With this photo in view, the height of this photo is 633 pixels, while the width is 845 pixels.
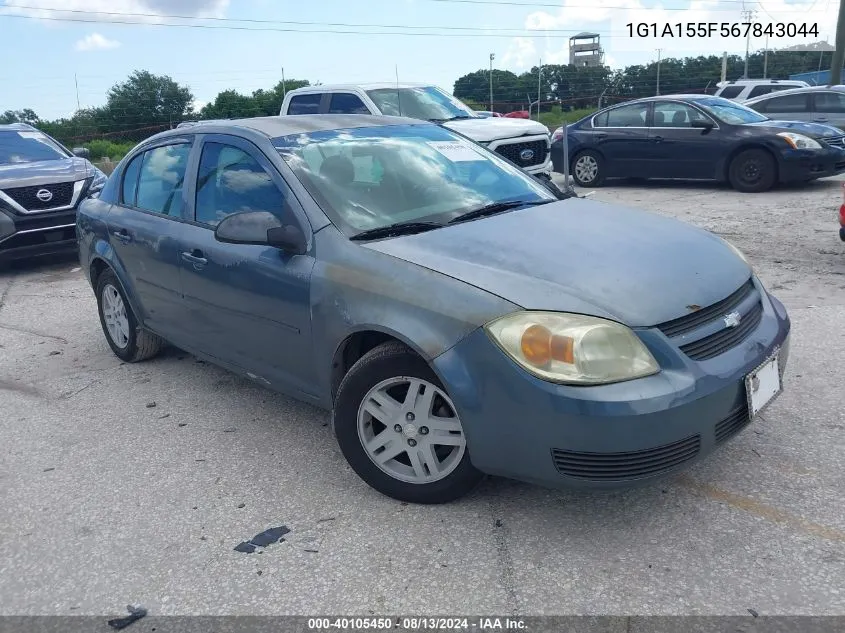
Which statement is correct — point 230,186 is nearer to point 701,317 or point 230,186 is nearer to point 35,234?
point 701,317

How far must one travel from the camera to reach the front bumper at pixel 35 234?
8.77 metres

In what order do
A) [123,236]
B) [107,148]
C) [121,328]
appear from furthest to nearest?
[107,148]
[121,328]
[123,236]

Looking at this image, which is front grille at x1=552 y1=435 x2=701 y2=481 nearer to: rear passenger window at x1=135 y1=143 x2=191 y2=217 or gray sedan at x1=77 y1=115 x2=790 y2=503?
gray sedan at x1=77 y1=115 x2=790 y2=503

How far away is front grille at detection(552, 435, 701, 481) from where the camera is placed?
2.68m

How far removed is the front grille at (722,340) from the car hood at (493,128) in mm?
7355

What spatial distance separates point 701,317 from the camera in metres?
2.92

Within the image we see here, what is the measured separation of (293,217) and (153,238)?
1.36 metres

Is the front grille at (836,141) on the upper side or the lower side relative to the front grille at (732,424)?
upper

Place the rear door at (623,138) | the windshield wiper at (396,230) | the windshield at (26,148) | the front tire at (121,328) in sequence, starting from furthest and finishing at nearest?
the rear door at (623,138) < the windshield at (26,148) < the front tire at (121,328) < the windshield wiper at (396,230)

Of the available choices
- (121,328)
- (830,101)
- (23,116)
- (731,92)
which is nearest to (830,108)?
(830,101)

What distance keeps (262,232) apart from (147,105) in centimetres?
2309

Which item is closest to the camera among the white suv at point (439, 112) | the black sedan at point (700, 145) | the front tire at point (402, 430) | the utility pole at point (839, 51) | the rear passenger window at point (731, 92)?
the front tire at point (402, 430)

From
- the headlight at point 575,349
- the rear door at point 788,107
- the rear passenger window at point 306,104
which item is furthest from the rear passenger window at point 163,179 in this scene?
the rear door at point 788,107

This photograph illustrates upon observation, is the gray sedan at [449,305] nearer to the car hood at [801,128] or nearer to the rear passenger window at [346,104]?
the rear passenger window at [346,104]
